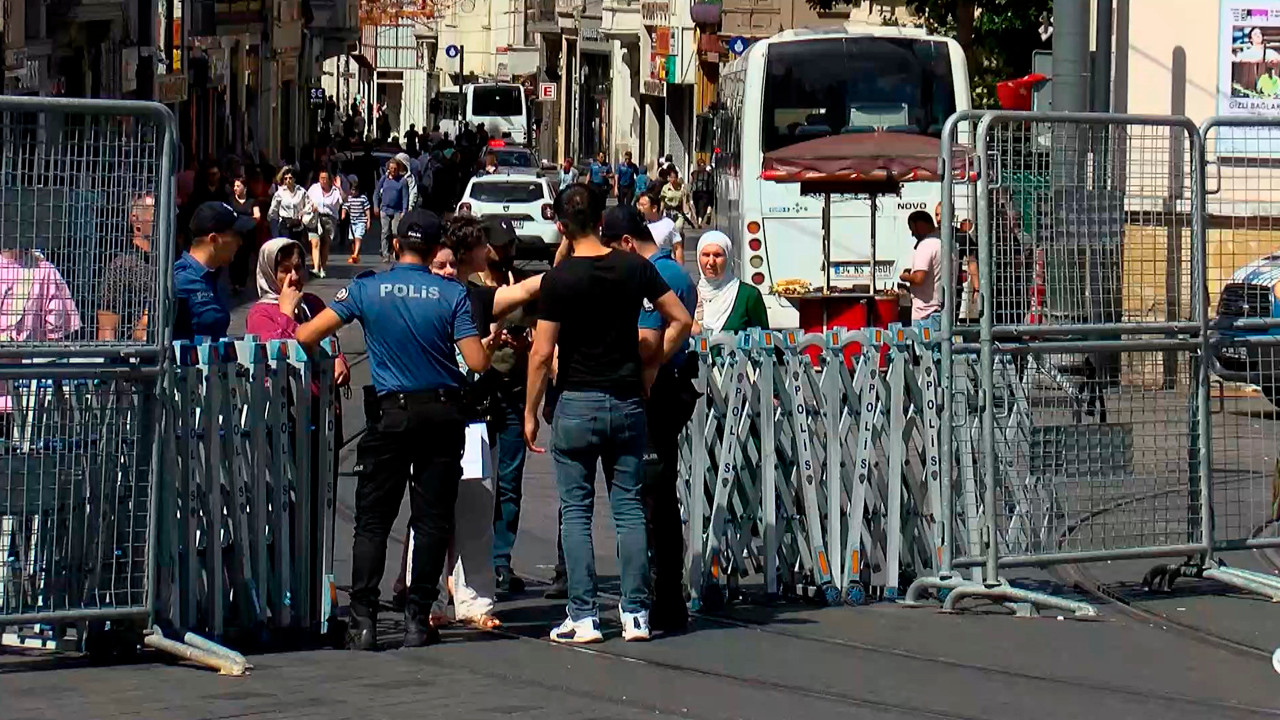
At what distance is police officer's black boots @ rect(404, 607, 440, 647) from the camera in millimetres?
8328

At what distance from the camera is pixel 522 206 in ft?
116

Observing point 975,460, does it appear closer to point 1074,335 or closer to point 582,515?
point 1074,335

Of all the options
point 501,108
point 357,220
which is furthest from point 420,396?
point 501,108

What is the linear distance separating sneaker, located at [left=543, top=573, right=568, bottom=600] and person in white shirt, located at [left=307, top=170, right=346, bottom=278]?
67.9 feet

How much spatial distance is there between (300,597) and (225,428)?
77 centimetres

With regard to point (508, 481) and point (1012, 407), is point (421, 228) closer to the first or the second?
point (508, 481)

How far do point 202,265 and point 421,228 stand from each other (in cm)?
107

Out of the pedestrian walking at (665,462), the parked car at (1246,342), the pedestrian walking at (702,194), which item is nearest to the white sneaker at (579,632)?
the pedestrian walking at (665,462)

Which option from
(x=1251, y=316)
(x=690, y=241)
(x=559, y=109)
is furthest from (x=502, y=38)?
(x=1251, y=316)

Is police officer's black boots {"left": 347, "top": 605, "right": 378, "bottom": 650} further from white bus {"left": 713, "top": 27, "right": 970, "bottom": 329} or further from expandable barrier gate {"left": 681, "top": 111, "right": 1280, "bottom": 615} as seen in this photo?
white bus {"left": 713, "top": 27, "right": 970, "bottom": 329}

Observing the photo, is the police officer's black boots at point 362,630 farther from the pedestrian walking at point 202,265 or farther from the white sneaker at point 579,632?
the pedestrian walking at point 202,265

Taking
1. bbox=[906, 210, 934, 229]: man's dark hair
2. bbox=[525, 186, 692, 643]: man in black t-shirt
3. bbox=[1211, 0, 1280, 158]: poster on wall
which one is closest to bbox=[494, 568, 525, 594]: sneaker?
bbox=[525, 186, 692, 643]: man in black t-shirt

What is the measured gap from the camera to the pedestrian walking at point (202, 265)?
8680 millimetres

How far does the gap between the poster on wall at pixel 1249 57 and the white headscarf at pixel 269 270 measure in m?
11.4
